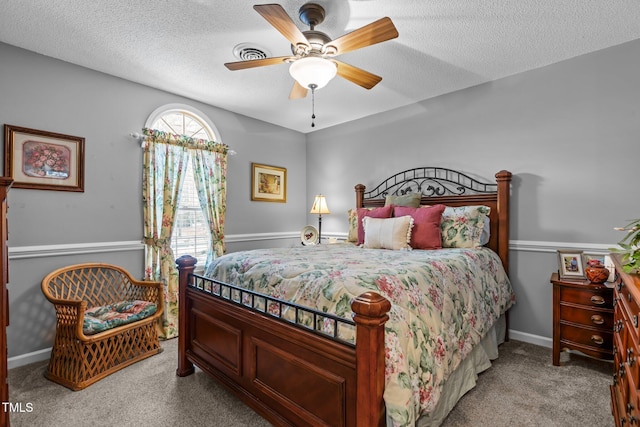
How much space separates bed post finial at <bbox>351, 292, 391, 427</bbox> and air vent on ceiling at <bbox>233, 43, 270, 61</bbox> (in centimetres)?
228

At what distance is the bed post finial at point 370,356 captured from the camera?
3.76 feet

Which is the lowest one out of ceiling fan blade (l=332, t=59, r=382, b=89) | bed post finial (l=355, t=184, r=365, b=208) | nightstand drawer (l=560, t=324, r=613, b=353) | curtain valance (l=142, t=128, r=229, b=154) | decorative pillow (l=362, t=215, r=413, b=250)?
nightstand drawer (l=560, t=324, r=613, b=353)

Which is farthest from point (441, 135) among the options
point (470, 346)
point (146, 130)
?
point (146, 130)

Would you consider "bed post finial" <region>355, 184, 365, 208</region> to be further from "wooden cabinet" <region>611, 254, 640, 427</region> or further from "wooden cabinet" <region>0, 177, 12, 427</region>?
"wooden cabinet" <region>0, 177, 12, 427</region>

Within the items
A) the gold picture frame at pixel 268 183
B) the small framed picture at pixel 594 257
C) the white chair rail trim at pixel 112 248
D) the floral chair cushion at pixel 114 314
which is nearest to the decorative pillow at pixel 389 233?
the white chair rail trim at pixel 112 248

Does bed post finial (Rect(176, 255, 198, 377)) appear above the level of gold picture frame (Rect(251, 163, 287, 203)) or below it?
below

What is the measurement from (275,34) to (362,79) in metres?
0.76

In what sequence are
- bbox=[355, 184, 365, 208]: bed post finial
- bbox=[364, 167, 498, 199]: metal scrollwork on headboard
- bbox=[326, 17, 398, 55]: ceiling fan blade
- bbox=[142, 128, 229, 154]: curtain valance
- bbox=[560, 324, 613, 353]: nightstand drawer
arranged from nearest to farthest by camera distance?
bbox=[326, 17, 398, 55]: ceiling fan blade → bbox=[560, 324, 613, 353]: nightstand drawer → bbox=[142, 128, 229, 154]: curtain valance → bbox=[364, 167, 498, 199]: metal scrollwork on headboard → bbox=[355, 184, 365, 208]: bed post finial

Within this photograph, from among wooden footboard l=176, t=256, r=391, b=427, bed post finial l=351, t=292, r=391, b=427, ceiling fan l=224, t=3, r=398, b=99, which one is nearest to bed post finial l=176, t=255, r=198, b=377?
wooden footboard l=176, t=256, r=391, b=427

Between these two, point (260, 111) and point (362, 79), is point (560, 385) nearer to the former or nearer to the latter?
point (362, 79)

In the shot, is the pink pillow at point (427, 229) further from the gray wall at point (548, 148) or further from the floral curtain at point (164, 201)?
the floral curtain at point (164, 201)

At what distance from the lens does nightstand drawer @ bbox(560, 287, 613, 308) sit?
2195 millimetres

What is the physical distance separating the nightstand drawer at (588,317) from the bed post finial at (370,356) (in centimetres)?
201

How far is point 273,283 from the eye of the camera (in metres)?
1.80
